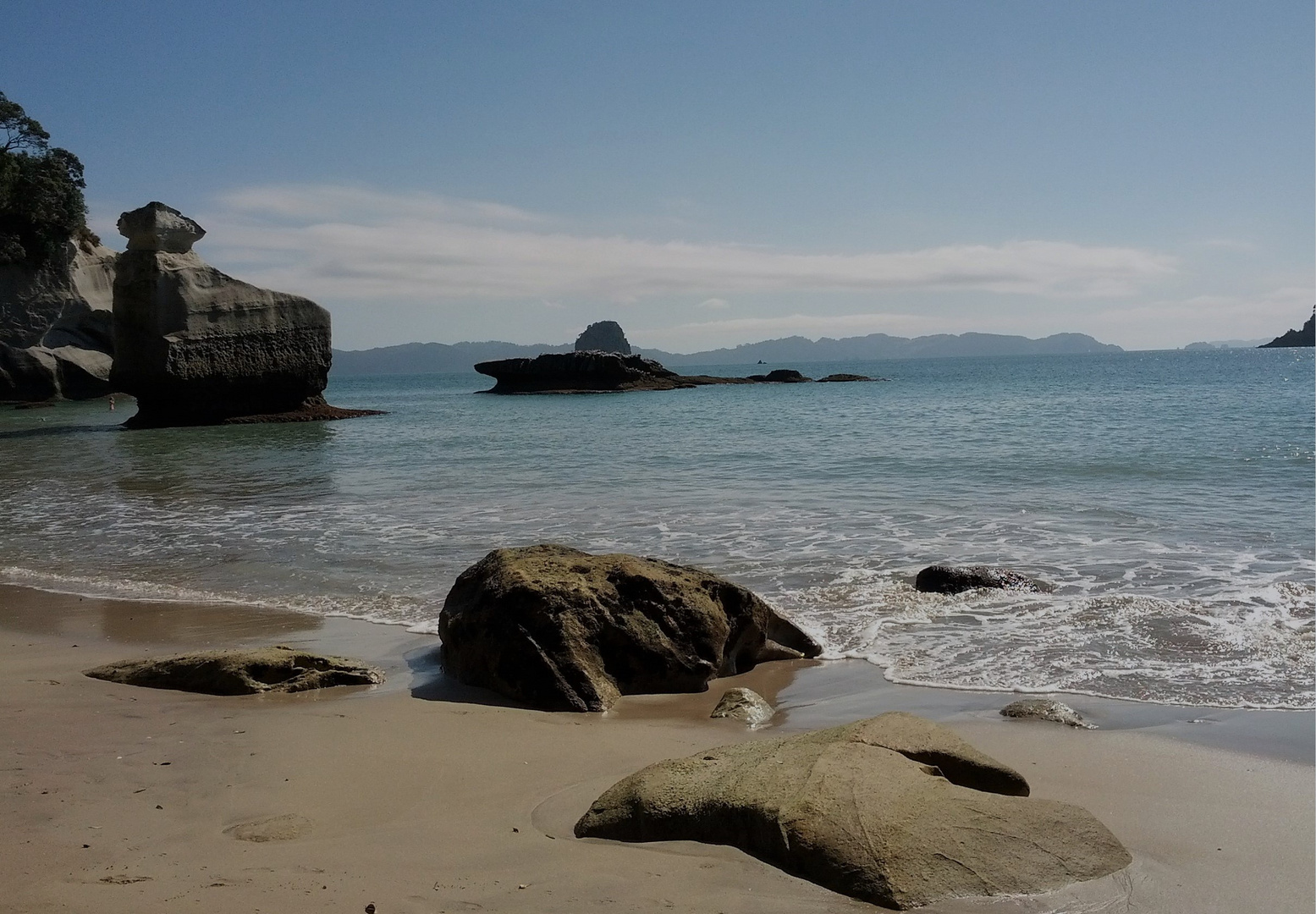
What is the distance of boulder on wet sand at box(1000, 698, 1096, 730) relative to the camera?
200 inches

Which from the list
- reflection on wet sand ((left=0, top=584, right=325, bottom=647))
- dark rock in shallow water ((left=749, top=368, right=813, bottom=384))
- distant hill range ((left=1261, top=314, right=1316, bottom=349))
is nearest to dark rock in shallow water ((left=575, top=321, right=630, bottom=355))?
dark rock in shallow water ((left=749, top=368, right=813, bottom=384))

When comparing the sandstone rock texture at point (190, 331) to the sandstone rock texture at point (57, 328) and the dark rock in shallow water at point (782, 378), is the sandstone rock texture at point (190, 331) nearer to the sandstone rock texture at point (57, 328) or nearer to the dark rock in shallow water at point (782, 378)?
the sandstone rock texture at point (57, 328)

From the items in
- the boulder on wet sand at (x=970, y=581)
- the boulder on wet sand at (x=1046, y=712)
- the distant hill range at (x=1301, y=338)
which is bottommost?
the boulder on wet sand at (x=1046, y=712)

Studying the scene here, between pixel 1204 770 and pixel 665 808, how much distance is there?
8.30 ft

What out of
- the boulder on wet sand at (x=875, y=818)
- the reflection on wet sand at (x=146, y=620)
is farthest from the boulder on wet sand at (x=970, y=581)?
the reflection on wet sand at (x=146, y=620)

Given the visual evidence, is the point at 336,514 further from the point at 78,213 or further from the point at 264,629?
the point at 78,213

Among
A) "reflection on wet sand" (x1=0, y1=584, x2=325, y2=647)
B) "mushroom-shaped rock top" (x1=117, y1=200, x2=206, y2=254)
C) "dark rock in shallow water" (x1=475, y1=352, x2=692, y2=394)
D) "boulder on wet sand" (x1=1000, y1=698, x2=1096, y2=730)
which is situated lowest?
"reflection on wet sand" (x1=0, y1=584, x2=325, y2=647)

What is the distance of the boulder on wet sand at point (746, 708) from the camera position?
5.34m

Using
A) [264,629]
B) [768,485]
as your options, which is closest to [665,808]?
[264,629]

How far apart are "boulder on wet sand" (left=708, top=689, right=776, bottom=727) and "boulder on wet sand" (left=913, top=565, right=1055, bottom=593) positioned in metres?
3.02

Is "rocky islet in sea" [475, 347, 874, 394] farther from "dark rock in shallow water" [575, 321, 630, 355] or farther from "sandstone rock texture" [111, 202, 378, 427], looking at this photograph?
"dark rock in shallow water" [575, 321, 630, 355]

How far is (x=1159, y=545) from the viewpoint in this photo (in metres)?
9.76

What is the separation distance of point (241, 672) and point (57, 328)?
1825 inches

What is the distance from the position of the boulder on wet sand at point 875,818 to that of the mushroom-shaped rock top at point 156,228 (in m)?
32.3
